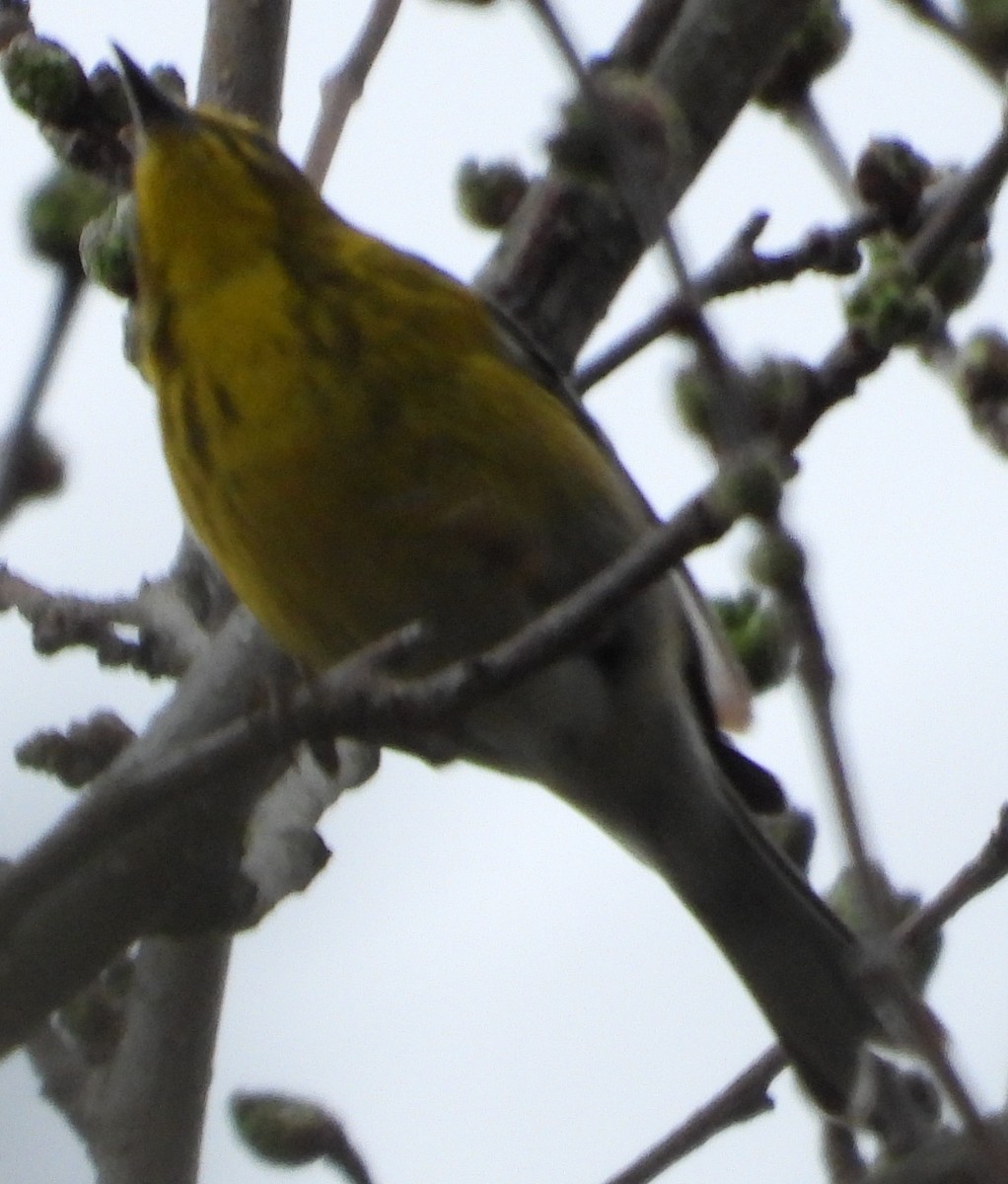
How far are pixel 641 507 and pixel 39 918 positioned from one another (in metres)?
2.28

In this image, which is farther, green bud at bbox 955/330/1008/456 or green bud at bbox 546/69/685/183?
green bud at bbox 955/330/1008/456

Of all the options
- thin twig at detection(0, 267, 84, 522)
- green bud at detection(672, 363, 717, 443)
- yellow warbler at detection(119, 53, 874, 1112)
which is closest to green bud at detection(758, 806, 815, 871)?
yellow warbler at detection(119, 53, 874, 1112)

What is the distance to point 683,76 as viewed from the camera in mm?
4371

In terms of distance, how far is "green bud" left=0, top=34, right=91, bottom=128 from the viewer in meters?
3.61

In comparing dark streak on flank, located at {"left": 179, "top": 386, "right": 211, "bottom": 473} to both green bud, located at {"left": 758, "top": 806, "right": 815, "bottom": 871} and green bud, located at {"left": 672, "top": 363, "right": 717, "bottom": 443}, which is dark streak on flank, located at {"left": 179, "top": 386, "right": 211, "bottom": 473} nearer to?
green bud, located at {"left": 672, "top": 363, "right": 717, "bottom": 443}

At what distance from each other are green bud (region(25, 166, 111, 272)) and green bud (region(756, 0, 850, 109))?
1.39m

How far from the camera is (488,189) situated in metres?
4.22

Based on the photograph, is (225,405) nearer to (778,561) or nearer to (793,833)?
(793,833)

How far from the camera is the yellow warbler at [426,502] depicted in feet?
13.0

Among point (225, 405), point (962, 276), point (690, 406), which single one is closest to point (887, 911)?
point (690, 406)

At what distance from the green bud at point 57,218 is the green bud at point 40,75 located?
0.66 ft

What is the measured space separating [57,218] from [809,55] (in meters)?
1.62

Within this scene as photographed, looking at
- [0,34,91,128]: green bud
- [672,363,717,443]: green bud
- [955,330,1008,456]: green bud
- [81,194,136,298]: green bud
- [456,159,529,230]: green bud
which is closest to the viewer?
[672,363,717,443]: green bud

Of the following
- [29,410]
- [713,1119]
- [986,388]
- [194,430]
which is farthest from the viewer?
[194,430]
